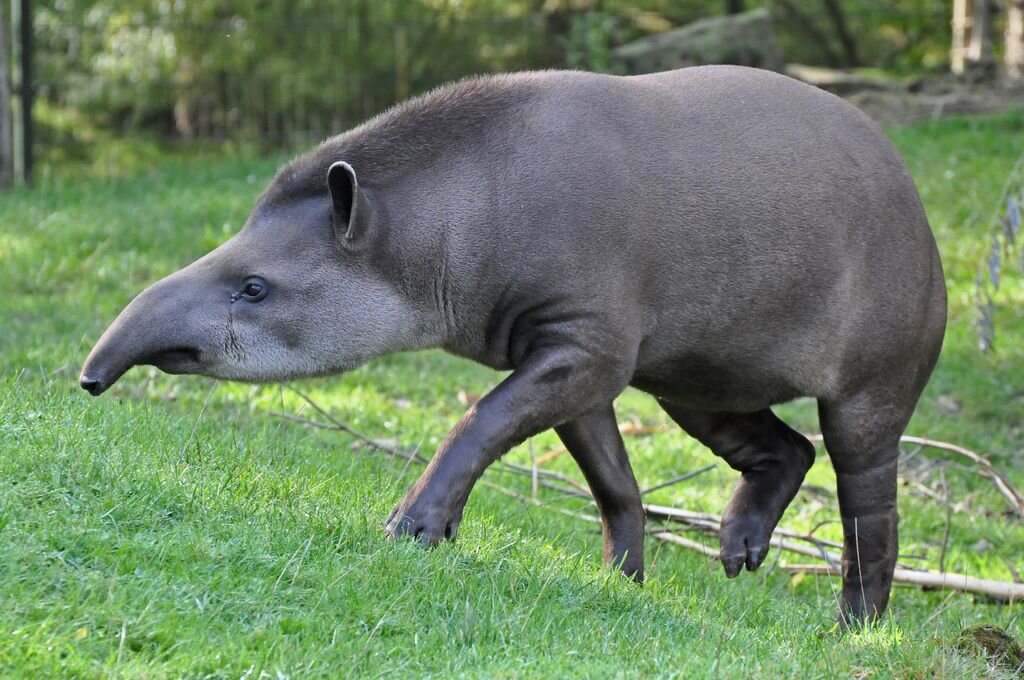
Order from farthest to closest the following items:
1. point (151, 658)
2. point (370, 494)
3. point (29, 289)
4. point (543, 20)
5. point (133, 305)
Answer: point (543, 20)
point (29, 289)
point (370, 494)
point (133, 305)
point (151, 658)

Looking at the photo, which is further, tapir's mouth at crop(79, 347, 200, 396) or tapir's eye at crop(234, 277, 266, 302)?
tapir's eye at crop(234, 277, 266, 302)

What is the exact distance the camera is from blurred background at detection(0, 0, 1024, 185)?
15.9 meters

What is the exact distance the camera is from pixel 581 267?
17.4 feet

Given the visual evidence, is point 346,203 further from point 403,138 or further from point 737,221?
point 737,221

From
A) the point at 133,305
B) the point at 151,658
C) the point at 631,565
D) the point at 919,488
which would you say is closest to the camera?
the point at 151,658

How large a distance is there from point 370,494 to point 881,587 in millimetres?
2352

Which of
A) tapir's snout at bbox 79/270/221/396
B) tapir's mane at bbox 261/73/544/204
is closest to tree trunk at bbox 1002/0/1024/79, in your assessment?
tapir's mane at bbox 261/73/544/204

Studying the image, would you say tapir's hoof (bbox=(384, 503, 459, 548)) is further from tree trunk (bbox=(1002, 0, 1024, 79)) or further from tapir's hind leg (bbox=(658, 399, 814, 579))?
tree trunk (bbox=(1002, 0, 1024, 79))

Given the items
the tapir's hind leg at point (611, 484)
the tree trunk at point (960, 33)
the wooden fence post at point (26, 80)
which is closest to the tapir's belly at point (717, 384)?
the tapir's hind leg at point (611, 484)

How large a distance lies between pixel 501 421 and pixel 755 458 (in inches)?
80.6

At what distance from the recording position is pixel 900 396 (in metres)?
6.32

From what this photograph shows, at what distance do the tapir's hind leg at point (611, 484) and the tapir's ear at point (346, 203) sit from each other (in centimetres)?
132

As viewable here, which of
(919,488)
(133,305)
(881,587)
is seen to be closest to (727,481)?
(919,488)

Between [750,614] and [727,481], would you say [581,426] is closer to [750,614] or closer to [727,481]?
[750,614]
